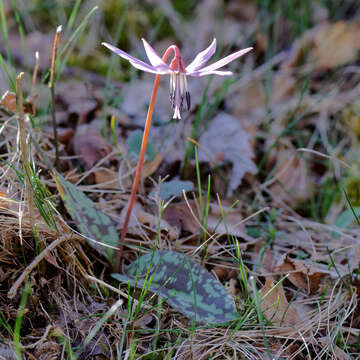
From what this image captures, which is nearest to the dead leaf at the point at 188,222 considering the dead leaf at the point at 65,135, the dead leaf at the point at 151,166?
the dead leaf at the point at 151,166

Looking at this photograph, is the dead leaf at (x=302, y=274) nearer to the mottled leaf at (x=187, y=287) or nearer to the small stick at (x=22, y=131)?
the mottled leaf at (x=187, y=287)

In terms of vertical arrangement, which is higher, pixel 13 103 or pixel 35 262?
pixel 13 103

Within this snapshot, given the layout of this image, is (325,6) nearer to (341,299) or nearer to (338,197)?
(338,197)

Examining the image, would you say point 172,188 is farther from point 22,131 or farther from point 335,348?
point 335,348

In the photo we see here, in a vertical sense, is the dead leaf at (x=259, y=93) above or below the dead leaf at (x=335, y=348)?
above

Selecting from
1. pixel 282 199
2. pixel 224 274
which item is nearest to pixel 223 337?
pixel 224 274

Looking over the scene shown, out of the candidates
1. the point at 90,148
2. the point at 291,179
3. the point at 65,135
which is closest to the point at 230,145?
the point at 291,179

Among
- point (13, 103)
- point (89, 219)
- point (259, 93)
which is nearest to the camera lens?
point (89, 219)
